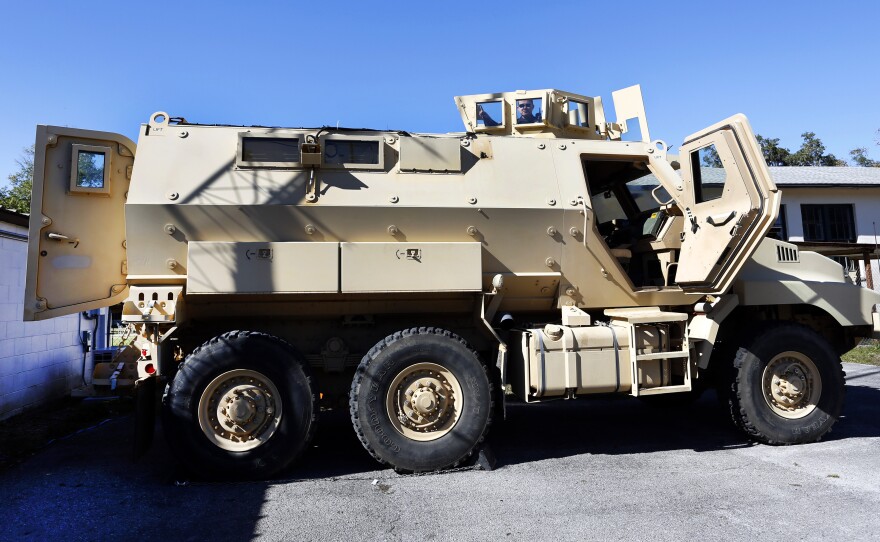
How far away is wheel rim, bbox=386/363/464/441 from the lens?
17.1 feet

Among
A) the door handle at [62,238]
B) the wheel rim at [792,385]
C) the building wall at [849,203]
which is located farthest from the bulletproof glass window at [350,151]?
the building wall at [849,203]

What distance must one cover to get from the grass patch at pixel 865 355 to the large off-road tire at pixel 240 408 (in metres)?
12.8

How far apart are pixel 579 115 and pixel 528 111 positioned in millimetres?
636

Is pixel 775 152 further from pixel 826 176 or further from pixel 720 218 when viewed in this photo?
pixel 720 218

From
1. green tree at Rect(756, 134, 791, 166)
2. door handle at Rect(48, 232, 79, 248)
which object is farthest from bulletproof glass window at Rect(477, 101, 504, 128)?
green tree at Rect(756, 134, 791, 166)

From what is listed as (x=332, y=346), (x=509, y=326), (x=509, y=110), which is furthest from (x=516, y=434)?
(x=509, y=110)

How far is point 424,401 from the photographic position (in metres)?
5.20

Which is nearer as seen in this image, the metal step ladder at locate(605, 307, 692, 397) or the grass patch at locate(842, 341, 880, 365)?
the metal step ladder at locate(605, 307, 692, 397)

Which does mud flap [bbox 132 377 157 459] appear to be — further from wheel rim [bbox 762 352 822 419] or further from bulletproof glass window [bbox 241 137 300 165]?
wheel rim [bbox 762 352 822 419]

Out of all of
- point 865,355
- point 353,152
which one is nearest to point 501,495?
point 353,152

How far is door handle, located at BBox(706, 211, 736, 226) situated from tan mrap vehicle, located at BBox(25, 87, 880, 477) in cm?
2

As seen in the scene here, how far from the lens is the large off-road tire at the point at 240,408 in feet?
16.1

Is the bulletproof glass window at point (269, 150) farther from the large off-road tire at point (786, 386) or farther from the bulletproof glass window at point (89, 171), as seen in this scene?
the large off-road tire at point (786, 386)

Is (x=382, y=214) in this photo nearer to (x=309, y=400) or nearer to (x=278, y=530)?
(x=309, y=400)
